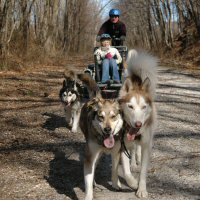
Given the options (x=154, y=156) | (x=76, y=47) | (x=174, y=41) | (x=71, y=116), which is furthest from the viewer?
(x=76, y=47)

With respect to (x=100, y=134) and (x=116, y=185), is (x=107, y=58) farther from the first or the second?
(x=100, y=134)

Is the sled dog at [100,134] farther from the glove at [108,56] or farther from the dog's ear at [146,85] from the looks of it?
the glove at [108,56]

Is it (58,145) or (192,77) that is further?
(192,77)

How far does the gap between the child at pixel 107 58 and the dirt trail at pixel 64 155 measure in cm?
113

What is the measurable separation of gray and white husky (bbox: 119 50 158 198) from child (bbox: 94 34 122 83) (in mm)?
2734

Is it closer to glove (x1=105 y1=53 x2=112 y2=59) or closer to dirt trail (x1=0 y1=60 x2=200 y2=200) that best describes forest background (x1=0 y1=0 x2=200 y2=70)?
glove (x1=105 y1=53 x2=112 y2=59)

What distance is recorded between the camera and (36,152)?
530cm

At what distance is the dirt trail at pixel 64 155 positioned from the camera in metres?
3.98

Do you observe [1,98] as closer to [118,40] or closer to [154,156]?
[118,40]

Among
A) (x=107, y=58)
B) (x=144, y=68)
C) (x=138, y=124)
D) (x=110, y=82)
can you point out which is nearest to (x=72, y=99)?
(x=110, y=82)

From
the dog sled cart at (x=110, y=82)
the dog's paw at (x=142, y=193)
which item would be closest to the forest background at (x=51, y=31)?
the dog sled cart at (x=110, y=82)

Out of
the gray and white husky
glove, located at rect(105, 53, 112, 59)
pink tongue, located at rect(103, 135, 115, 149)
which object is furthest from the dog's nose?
glove, located at rect(105, 53, 112, 59)

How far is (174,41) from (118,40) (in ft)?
74.0

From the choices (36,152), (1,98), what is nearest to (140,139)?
(36,152)
